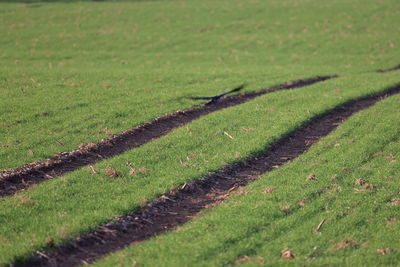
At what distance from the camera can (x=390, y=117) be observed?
19547 millimetres

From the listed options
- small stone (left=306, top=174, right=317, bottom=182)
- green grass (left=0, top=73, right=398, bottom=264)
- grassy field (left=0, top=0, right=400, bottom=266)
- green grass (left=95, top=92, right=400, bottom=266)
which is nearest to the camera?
green grass (left=95, top=92, right=400, bottom=266)

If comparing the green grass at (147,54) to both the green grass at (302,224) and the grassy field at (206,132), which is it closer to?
the grassy field at (206,132)

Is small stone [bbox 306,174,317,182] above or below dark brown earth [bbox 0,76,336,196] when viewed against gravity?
below

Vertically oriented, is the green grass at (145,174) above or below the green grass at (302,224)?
above

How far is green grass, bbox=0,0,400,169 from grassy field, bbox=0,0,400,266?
14cm

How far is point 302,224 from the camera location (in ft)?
35.5

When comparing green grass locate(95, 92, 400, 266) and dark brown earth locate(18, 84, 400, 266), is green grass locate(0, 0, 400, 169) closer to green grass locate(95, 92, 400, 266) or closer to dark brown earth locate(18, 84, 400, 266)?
dark brown earth locate(18, 84, 400, 266)

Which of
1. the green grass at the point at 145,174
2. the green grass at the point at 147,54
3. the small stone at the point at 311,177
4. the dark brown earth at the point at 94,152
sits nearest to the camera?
the green grass at the point at 145,174

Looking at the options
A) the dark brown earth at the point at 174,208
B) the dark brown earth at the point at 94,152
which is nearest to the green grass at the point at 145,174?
the dark brown earth at the point at 174,208

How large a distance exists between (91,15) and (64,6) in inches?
328

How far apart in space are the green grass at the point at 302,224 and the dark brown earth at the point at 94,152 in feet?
18.0

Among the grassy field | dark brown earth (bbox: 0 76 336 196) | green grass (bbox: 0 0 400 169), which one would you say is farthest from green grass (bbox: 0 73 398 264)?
green grass (bbox: 0 0 400 169)

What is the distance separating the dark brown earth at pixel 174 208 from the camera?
9.83 m

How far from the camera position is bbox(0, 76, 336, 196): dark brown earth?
13663 mm
